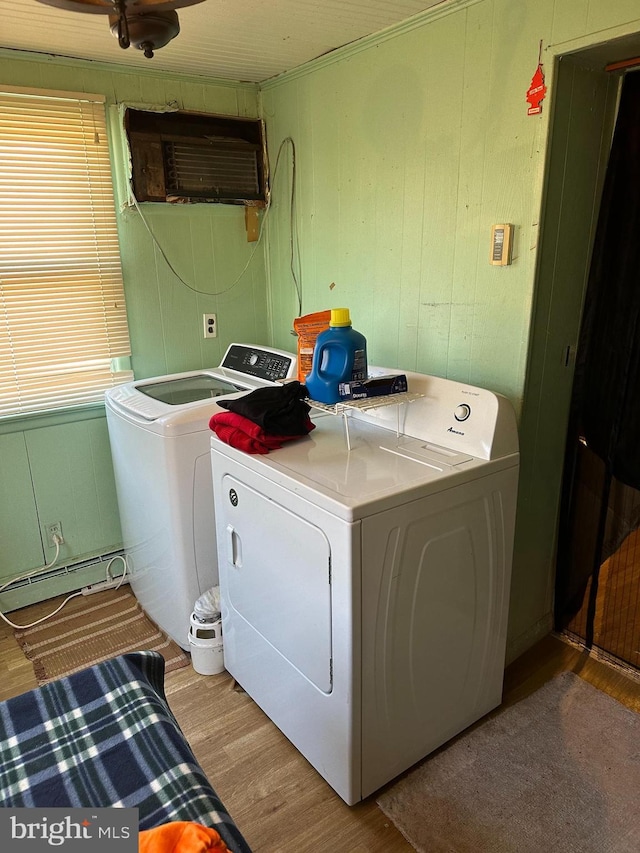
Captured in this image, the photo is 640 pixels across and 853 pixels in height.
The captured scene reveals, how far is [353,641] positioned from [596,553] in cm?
116

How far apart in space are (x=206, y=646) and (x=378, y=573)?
997mm

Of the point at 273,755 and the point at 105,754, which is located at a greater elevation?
the point at 105,754

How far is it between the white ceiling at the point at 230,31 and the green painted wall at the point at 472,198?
0.10 m

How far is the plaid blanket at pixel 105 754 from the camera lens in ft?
2.94

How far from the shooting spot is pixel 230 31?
1980mm

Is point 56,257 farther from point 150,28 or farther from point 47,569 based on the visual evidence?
point 150,28

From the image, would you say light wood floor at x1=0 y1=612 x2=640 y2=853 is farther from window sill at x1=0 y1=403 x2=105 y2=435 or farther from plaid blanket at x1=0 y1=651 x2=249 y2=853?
window sill at x1=0 y1=403 x2=105 y2=435

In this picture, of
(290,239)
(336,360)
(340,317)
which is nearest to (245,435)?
(336,360)

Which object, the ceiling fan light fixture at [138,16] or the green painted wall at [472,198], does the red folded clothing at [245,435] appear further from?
the ceiling fan light fixture at [138,16]

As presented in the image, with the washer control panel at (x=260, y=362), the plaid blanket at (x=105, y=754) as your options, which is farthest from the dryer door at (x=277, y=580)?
the washer control panel at (x=260, y=362)

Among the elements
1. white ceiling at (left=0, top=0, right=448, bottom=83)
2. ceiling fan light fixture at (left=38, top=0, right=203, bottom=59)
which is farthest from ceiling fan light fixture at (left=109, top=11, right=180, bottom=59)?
white ceiling at (left=0, top=0, right=448, bottom=83)

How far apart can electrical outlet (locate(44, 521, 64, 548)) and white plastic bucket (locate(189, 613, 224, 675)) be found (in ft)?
2.74

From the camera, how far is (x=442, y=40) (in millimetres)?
1835

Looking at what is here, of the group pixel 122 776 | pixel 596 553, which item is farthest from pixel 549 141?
pixel 122 776
